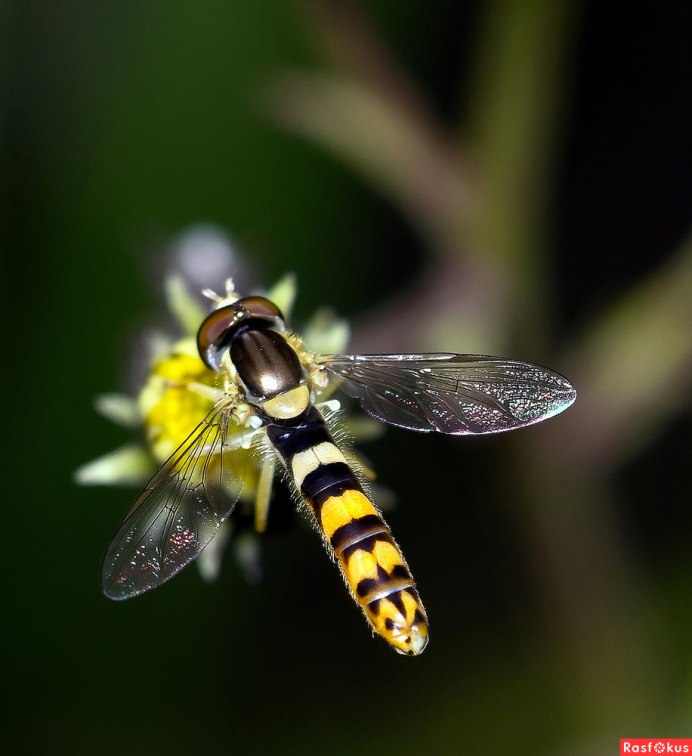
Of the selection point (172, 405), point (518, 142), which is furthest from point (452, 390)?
point (518, 142)

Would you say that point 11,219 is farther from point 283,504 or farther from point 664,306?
point 664,306

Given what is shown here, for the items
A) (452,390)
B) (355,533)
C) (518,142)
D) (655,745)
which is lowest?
(655,745)

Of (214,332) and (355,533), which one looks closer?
(355,533)

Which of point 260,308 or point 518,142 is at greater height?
point 518,142

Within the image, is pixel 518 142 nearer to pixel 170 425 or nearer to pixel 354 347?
pixel 354 347

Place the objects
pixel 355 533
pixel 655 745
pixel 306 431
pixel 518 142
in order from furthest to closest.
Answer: pixel 518 142, pixel 655 745, pixel 306 431, pixel 355 533

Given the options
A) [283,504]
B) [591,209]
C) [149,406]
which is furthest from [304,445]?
[591,209]

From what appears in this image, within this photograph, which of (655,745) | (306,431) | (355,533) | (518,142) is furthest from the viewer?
(518,142)
